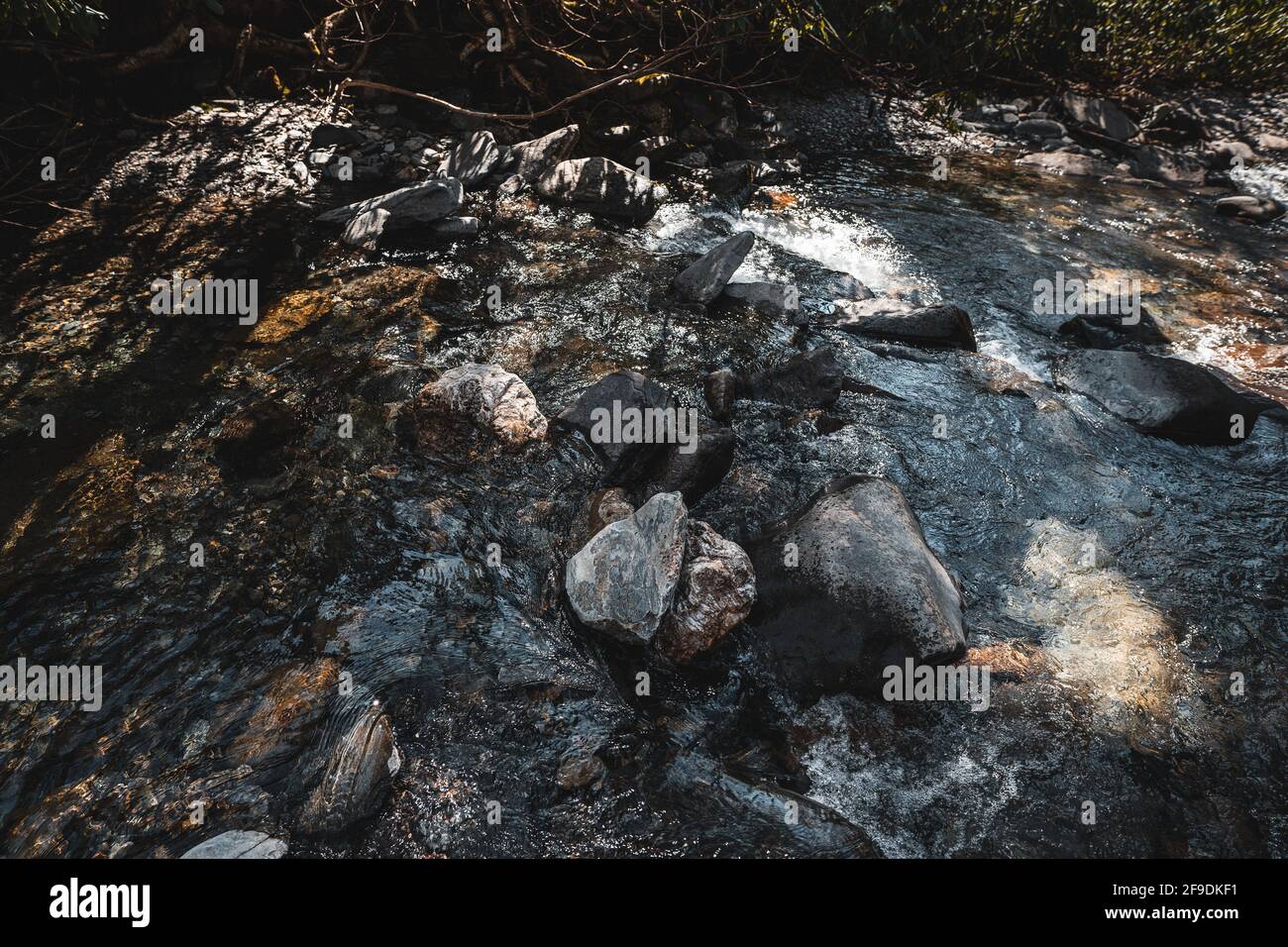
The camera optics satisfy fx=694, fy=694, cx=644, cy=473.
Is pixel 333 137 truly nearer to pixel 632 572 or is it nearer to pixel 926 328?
pixel 926 328

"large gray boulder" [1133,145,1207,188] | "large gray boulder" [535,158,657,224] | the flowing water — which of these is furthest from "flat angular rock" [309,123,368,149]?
"large gray boulder" [1133,145,1207,188]

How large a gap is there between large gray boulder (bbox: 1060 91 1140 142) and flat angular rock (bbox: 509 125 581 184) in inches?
269

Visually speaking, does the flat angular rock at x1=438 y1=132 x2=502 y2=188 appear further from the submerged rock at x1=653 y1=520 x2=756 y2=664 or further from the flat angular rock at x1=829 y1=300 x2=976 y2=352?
the submerged rock at x1=653 y1=520 x2=756 y2=664

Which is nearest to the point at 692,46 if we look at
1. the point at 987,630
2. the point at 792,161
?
the point at 792,161

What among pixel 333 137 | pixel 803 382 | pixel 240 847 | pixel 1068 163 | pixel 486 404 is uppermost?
pixel 1068 163

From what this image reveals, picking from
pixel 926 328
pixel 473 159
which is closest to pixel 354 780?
→ pixel 926 328

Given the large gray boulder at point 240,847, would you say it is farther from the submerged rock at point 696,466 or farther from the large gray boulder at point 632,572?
the submerged rock at point 696,466

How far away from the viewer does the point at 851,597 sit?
2996 millimetres

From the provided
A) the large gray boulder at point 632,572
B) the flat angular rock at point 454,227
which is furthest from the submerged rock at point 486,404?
the flat angular rock at point 454,227

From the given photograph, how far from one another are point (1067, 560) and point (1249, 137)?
9.49 metres

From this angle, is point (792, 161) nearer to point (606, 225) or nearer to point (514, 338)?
point (606, 225)

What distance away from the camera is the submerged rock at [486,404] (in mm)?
3938

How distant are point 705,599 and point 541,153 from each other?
5582mm

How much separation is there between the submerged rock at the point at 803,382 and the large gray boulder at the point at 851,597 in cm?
117
